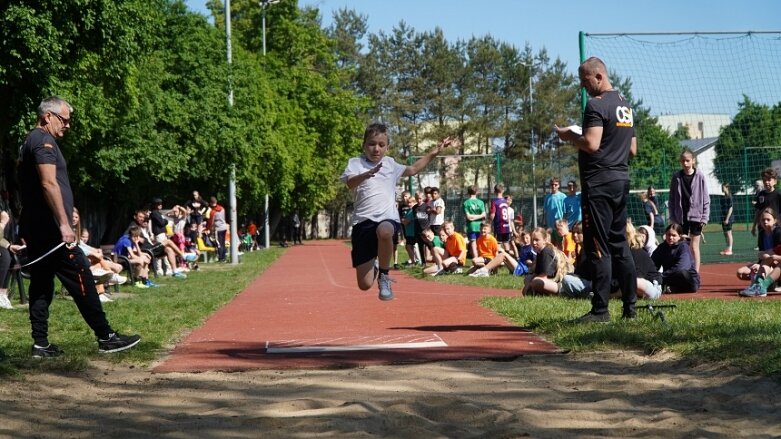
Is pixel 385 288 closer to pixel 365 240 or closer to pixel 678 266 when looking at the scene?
pixel 365 240

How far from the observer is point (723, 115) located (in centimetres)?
2238

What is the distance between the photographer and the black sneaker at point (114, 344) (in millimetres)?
9141

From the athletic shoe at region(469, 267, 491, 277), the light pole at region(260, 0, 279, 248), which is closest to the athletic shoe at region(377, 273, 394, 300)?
the athletic shoe at region(469, 267, 491, 277)

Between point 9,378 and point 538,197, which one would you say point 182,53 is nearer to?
point 538,197

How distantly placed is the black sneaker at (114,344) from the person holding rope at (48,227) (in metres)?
0.02

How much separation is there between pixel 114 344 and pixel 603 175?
446 cm

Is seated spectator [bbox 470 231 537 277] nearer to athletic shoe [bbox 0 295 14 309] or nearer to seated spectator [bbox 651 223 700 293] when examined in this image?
seated spectator [bbox 651 223 700 293]

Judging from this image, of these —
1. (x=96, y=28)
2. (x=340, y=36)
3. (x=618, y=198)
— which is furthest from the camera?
(x=340, y=36)

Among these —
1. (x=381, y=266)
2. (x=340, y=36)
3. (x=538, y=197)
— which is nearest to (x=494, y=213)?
(x=538, y=197)

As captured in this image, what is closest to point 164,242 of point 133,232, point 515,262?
point 133,232

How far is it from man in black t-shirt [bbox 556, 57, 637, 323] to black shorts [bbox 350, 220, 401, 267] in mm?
1803

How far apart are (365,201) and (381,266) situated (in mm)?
686

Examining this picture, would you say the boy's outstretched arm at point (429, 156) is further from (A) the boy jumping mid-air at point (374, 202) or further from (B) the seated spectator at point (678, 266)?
(B) the seated spectator at point (678, 266)

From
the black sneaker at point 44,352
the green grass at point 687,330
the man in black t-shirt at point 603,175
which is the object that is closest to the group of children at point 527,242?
the man in black t-shirt at point 603,175
